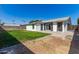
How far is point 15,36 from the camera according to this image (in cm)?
647

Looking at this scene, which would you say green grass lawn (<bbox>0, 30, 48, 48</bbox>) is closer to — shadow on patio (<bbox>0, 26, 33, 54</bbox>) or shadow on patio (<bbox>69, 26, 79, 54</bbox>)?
shadow on patio (<bbox>0, 26, 33, 54</bbox>)

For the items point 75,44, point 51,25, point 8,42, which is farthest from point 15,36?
point 75,44

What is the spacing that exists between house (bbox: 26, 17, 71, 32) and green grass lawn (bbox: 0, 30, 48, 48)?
5.2 inches

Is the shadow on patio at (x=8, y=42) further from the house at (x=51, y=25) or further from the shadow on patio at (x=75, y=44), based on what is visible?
the shadow on patio at (x=75, y=44)

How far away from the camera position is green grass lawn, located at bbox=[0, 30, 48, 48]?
21.0 ft

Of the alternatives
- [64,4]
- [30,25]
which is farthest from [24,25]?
[64,4]

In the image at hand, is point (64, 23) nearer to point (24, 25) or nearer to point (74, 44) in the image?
point (74, 44)

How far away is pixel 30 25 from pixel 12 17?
49 cm

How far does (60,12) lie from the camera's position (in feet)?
21.0

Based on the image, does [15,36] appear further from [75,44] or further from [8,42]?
[75,44]

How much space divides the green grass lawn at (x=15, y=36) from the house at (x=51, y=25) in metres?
0.13

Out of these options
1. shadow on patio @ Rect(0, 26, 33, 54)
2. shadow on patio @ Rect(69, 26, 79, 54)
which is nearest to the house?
shadow on patio @ Rect(69, 26, 79, 54)

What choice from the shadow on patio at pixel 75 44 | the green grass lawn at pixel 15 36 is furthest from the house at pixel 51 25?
the shadow on patio at pixel 75 44

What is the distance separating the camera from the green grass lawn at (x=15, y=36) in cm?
641
